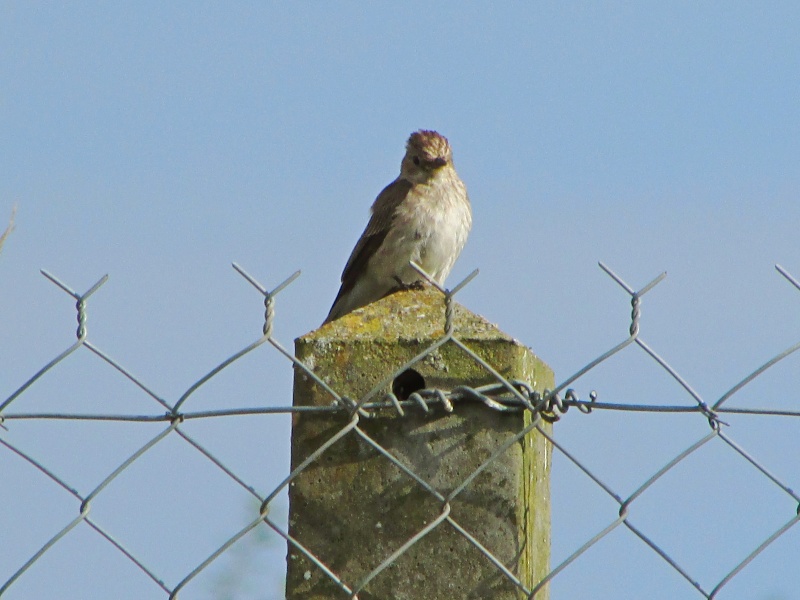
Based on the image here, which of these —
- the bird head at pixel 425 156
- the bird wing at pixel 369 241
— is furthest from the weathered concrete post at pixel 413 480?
the bird head at pixel 425 156

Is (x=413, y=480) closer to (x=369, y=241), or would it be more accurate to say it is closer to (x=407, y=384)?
(x=407, y=384)

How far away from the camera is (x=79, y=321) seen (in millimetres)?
2070

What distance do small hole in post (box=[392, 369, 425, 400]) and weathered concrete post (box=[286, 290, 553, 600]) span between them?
34 mm

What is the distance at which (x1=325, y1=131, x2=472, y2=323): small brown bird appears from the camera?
6.06 meters

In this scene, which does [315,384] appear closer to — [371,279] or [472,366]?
[472,366]

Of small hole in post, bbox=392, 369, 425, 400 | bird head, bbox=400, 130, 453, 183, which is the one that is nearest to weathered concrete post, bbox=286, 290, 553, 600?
small hole in post, bbox=392, 369, 425, 400

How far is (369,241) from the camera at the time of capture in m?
6.20

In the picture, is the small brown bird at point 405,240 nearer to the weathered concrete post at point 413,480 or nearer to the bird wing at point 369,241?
the bird wing at point 369,241

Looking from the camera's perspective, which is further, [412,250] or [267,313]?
[412,250]

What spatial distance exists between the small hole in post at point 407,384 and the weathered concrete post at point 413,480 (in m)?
0.03

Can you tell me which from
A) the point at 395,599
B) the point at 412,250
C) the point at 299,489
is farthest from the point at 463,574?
the point at 412,250

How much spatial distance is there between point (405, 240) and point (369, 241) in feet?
0.72

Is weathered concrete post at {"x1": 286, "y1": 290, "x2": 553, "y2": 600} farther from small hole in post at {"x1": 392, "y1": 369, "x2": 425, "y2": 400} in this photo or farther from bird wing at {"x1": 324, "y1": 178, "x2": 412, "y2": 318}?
bird wing at {"x1": 324, "y1": 178, "x2": 412, "y2": 318}

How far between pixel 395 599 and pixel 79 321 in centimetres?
74
